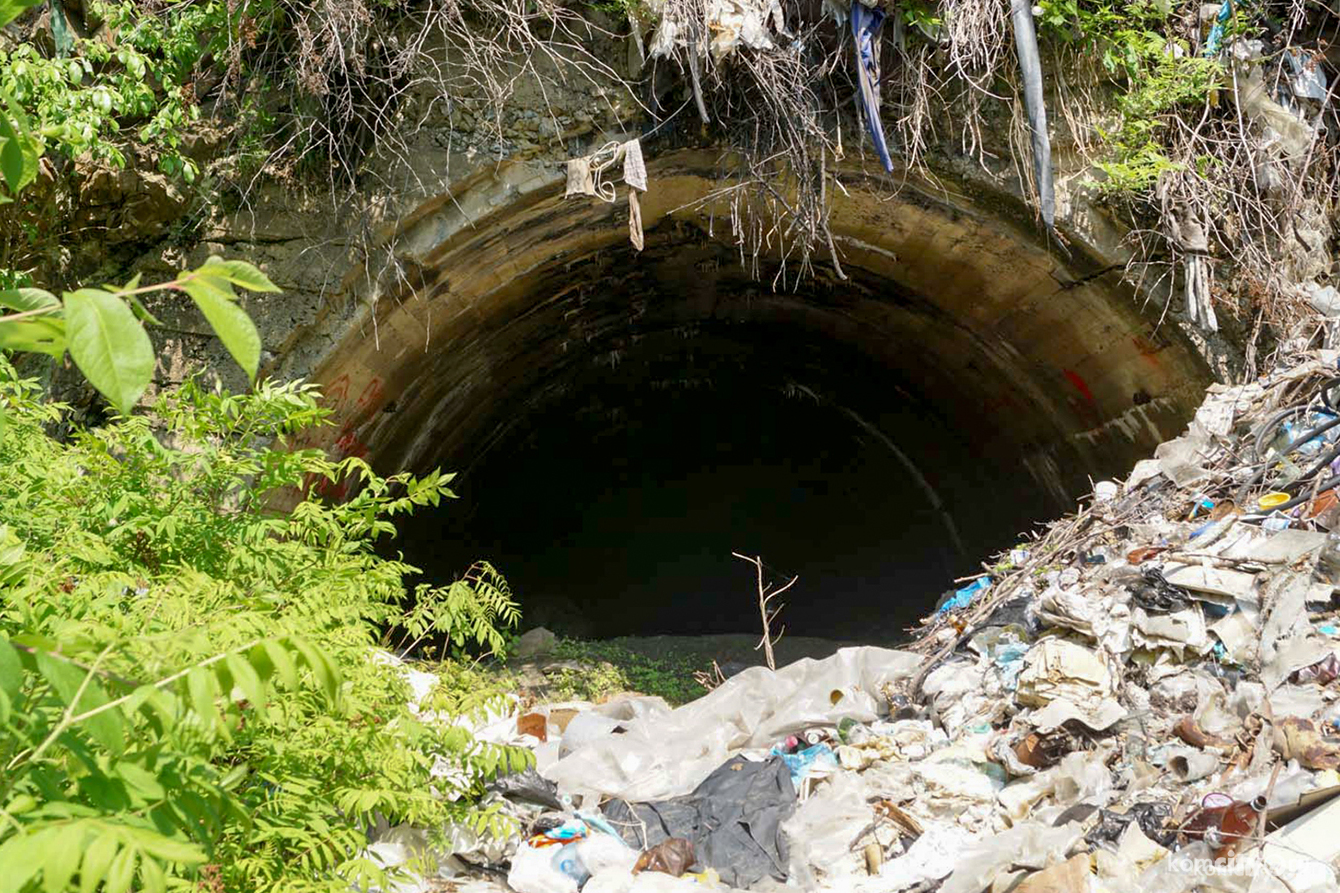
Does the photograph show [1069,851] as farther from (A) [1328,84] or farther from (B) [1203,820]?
(A) [1328,84]

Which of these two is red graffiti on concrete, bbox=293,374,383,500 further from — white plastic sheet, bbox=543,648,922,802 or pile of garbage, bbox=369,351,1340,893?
white plastic sheet, bbox=543,648,922,802

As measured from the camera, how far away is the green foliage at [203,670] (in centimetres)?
108

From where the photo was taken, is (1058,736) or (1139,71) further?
(1139,71)

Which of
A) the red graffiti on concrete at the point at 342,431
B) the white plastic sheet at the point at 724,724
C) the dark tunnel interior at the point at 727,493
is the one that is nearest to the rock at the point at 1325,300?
the dark tunnel interior at the point at 727,493

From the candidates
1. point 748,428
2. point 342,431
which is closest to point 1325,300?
point 342,431

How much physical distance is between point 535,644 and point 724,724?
3458 mm

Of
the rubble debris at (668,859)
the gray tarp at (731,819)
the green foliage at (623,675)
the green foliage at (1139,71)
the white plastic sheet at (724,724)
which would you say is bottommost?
the rubble debris at (668,859)

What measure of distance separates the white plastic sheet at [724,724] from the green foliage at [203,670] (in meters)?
0.77

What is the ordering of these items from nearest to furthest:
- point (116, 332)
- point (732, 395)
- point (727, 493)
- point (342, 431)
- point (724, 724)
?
point (116, 332) → point (724, 724) → point (342, 431) → point (732, 395) → point (727, 493)

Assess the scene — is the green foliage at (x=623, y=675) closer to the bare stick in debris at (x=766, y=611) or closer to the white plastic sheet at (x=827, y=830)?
the bare stick in debris at (x=766, y=611)

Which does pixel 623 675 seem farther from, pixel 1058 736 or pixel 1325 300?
pixel 1325 300

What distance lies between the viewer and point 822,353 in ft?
26.4

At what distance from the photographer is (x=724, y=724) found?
395 centimetres

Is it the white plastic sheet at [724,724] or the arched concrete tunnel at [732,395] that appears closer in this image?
the white plastic sheet at [724,724]
